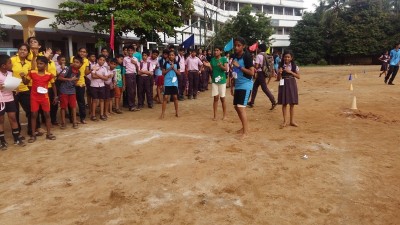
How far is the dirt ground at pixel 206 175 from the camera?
325 cm

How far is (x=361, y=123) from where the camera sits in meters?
6.95

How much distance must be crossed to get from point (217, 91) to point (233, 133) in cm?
149

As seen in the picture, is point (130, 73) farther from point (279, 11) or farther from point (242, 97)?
point (279, 11)

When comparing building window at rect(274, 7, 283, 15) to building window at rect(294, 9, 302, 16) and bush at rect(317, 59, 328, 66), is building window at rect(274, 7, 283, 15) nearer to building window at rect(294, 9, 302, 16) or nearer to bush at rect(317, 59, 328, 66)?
building window at rect(294, 9, 302, 16)

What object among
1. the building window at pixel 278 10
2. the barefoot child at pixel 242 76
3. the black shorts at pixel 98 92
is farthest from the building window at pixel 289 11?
the barefoot child at pixel 242 76

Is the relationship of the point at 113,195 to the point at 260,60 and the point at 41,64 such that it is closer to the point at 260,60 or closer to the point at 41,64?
the point at 41,64

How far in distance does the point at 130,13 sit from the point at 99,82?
6.41 metres

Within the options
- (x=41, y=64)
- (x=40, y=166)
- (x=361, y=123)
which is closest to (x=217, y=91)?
(x=361, y=123)

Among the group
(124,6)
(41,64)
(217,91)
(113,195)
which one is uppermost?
(124,6)

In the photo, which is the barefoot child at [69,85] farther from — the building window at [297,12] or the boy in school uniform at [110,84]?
the building window at [297,12]

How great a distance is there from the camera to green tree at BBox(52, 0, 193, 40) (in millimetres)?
13013

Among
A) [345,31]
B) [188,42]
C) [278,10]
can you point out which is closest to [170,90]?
[188,42]

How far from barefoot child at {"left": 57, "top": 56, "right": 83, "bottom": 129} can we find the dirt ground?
1.57ft

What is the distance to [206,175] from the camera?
420 cm
